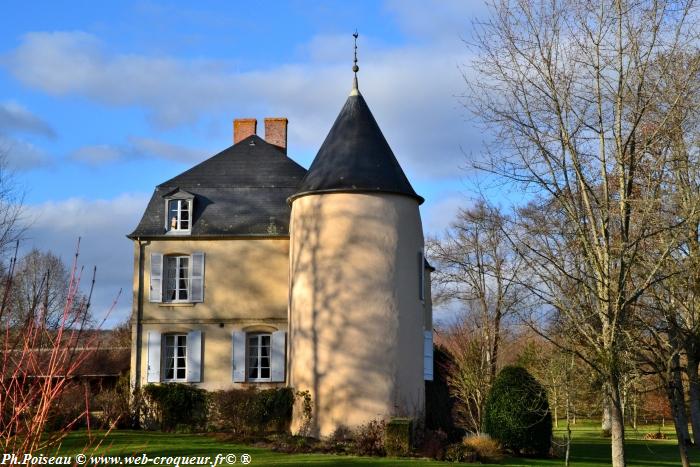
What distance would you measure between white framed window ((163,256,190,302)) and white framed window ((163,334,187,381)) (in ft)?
3.68

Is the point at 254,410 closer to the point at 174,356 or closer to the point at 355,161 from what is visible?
the point at 174,356

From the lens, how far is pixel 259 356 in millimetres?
24047

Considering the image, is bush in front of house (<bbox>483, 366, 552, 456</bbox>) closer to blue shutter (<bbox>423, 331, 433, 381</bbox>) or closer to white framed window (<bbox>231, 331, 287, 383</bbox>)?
blue shutter (<bbox>423, 331, 433, 381</bbox>)

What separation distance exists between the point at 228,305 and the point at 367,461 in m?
8.53

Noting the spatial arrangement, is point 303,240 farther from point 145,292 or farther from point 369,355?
point 145,292

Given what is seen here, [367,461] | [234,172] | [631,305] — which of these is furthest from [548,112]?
[234,172]

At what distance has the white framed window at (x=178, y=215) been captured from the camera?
24.8 meters

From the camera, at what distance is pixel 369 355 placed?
20.2m

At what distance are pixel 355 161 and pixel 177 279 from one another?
6.70m

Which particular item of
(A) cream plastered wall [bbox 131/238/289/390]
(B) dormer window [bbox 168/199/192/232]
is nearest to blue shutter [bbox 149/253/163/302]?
(A) cream plastered wall [bbox 131/238/289/390]

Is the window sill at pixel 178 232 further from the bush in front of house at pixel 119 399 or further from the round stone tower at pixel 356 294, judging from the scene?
the bush in front of house at pixel 119 399

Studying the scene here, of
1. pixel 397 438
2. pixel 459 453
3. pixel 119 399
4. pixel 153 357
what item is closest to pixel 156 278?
pixel 153 357

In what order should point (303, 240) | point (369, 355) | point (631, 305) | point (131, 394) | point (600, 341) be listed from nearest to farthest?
point (600, 341) < point (631, 305) < point (369, 355) < point (303, 240) < point (131, 394)

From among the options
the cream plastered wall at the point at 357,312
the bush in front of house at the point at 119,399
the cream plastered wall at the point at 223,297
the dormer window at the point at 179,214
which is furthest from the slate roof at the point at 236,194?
the bush in front of house at the point at 119,399
